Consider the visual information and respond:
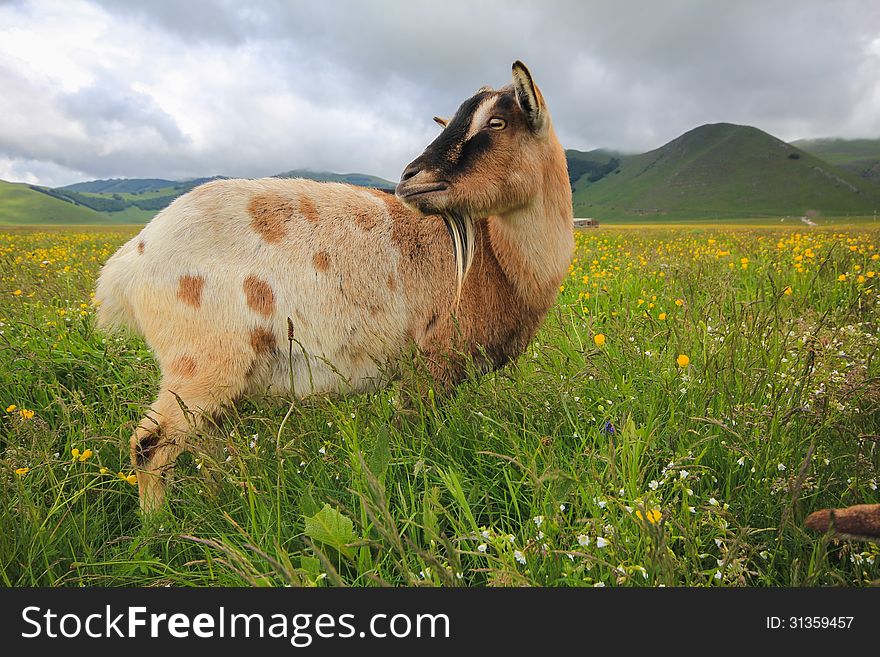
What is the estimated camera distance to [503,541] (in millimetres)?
1703

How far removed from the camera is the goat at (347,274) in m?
2.67

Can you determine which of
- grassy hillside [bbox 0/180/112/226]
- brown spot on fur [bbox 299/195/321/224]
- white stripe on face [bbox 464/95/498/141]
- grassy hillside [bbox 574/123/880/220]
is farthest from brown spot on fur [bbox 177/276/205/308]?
grassy hillside [bbox 0/180/112/226]

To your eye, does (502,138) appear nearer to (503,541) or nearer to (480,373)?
(480,373)

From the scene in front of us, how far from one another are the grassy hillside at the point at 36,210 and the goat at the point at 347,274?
178m

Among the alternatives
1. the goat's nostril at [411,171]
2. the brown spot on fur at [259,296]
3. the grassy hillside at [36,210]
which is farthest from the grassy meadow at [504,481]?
the grassy hillside at [36,210]

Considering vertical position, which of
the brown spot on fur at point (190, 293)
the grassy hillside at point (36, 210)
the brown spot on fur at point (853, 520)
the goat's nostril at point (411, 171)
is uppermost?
the grassy hillside at point (36, 210)

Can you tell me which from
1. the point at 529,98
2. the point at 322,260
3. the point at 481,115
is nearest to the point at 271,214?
the point at 322,260

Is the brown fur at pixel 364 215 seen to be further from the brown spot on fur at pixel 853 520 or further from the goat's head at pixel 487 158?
the brown spot on fur at pixel 853 520

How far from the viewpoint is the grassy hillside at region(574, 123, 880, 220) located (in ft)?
460

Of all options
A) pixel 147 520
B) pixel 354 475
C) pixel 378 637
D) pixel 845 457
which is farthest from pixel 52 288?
pixel 845 457

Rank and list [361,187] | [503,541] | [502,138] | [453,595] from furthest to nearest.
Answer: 1. [361,187]
2. [502,138]
3. [503,541]
4. [453,595]

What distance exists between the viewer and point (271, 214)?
9.46 feet

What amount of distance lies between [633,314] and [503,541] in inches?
127

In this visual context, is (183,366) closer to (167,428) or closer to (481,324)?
(167,428)
